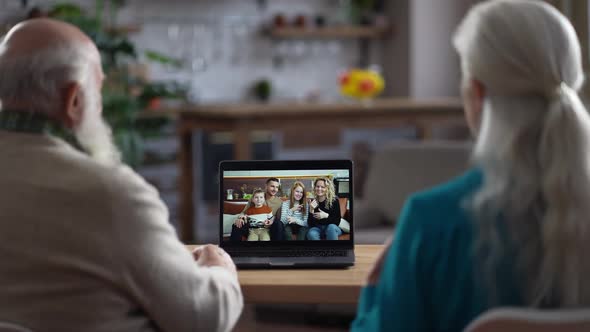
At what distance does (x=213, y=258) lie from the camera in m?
1.71

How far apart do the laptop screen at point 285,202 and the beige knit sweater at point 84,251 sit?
486mm

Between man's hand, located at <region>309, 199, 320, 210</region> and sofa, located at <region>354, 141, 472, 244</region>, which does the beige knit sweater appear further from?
sofa, located at <region>354, 141, 472, 244</region>

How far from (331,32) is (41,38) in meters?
5.98

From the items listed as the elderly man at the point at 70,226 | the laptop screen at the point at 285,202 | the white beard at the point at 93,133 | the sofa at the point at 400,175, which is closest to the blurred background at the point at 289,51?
the sofa at the point at 400,175

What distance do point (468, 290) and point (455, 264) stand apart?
44mm

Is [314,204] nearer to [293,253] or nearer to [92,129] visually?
[293,253]

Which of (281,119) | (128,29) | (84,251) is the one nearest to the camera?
(84,251)

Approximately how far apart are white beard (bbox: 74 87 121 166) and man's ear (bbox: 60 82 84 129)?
0.04 feet

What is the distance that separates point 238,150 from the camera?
203 inches

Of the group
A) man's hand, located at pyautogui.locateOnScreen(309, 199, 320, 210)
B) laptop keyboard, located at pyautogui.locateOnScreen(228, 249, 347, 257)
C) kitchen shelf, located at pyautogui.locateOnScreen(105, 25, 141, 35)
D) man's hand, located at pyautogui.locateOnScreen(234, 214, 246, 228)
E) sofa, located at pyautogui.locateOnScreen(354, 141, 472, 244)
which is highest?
kitchen shelf, located at pyautogui.locateOnScreen(105, 25, 141, 35)

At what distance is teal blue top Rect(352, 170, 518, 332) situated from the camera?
1.25 meters

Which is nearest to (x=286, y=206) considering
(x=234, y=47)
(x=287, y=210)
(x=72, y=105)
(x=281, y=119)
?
(x=287, y=210)

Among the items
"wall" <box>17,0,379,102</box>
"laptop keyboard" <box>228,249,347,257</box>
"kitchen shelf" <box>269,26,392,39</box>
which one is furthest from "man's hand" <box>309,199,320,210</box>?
"kitchen shelf" <box>269,26,392,39</box>

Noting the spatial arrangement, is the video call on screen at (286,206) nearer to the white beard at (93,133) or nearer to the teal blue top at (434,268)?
the white beard at (93,133)
